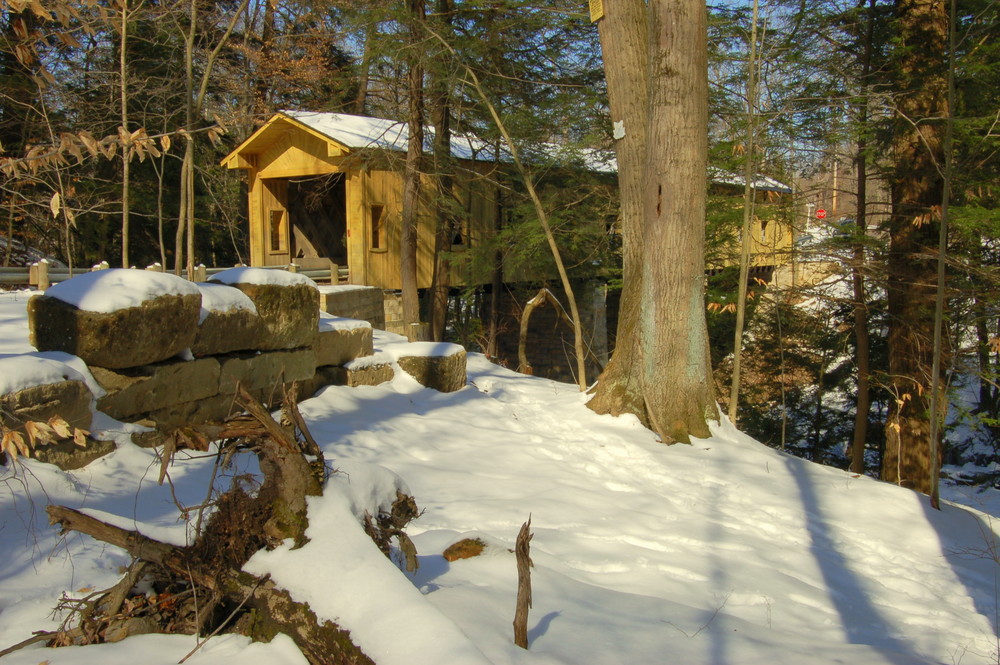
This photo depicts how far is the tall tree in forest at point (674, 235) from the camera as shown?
25.0 ft

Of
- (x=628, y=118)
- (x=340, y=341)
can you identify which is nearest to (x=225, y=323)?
(x=340, y=341)

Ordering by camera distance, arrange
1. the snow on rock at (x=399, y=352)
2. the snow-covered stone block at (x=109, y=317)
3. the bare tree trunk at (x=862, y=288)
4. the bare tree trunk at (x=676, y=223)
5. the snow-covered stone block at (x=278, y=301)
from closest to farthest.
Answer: the snow-covered stone block at (x=109, y=317)
the snow-covered stone block at (x=278, y=301)
the bare tree trunk at (x=676, y=223)
the snow on rock at (x=399, y=352)
the bare tree trunk at (x=862, y=288)

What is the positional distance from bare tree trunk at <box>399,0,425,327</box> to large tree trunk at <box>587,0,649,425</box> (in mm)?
6338

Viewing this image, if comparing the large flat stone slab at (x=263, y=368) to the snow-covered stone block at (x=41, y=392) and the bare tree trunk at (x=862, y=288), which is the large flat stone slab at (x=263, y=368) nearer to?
the snow-covered stone block at (x=41, y=392)

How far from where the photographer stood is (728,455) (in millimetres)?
7301

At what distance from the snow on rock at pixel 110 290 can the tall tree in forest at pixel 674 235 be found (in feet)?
15.0

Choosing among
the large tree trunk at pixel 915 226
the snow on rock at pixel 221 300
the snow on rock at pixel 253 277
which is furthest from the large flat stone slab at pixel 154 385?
the large tree trunk at pixel 915 226

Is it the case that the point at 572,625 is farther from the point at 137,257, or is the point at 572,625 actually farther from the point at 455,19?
the point at 137,257

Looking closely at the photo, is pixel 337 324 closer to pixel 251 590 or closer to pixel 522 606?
pixel 251 590

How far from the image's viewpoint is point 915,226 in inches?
412

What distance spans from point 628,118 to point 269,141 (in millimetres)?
11643

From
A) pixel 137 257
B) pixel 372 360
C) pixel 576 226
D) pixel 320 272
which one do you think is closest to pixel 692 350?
pixel 372 360

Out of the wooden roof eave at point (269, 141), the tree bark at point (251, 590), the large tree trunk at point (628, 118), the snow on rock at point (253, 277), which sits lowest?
the tree bark at point (251, 590)

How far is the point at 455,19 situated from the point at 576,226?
543cm
